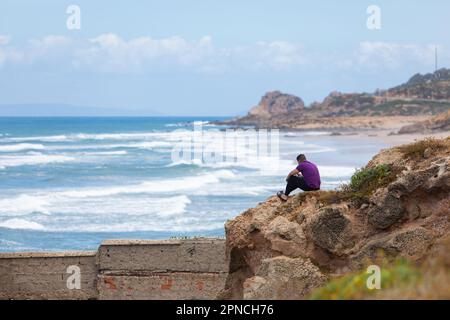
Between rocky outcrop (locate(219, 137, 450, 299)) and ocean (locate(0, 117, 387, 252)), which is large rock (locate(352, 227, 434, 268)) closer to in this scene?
rocky outcrop (locate(219, 137, 450, 299))

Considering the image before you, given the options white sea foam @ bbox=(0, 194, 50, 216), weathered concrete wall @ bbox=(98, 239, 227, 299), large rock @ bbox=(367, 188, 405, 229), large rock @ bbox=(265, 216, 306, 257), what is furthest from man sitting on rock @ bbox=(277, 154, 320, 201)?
white sea foam @ bbox=(0, 194, 50, 216)

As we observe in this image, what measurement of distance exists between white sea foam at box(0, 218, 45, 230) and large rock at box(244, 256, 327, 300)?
724 inches

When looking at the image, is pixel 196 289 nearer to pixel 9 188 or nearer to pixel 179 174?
pixel 9 188

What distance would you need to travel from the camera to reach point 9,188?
43531 millimetres

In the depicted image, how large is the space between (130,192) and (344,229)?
28693mm

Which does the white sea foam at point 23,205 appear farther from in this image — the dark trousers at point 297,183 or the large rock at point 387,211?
the large rock at point 387,211

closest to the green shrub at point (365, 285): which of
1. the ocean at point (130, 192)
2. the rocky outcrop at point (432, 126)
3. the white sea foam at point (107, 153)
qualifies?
the ocean at point (130, 192)

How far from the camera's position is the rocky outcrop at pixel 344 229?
35.2ft

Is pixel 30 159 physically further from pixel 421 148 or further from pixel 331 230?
pixel 331 230

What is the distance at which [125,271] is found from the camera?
14.6m

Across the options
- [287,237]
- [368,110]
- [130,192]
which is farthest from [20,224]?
[368,110]

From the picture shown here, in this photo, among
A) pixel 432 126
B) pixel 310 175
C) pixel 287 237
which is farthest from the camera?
pixel 432 126

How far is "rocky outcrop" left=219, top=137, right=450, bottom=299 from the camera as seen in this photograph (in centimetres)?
1073
